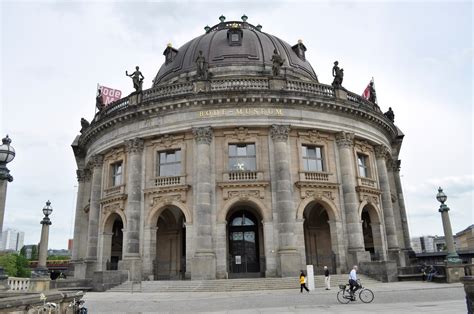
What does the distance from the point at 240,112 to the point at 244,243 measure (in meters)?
9.13

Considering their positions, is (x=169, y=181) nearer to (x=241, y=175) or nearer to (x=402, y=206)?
(x=241, y=175)

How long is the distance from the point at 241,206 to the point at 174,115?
791 centimetres

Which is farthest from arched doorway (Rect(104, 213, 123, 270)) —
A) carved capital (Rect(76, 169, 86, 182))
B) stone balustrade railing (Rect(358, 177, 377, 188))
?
stone balustrade railing (Rect(358, 177, 377, 188))

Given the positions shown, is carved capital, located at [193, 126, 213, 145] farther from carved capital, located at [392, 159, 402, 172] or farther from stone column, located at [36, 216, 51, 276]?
carved capital, located at [392, 159, 402, 172]

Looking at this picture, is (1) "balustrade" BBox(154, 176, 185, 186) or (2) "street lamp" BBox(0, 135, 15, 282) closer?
(2) "street lamp" BBox(0, 135, 15, 282)

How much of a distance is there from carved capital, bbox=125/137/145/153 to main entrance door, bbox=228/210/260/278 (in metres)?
8.24

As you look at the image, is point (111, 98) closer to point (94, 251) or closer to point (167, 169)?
point (167, 169)

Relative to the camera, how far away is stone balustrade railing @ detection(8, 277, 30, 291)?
737 inches

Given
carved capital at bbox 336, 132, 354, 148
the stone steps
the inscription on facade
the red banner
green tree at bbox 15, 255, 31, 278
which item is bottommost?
the stone steps

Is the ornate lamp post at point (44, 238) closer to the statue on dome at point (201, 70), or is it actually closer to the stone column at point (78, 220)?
the stone column at point (78, 220)

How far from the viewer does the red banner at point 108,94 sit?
34.3m

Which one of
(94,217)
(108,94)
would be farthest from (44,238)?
(108,94)

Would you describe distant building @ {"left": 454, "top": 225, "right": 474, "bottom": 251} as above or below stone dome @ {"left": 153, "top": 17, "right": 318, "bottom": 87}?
below

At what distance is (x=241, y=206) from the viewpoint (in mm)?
27406
